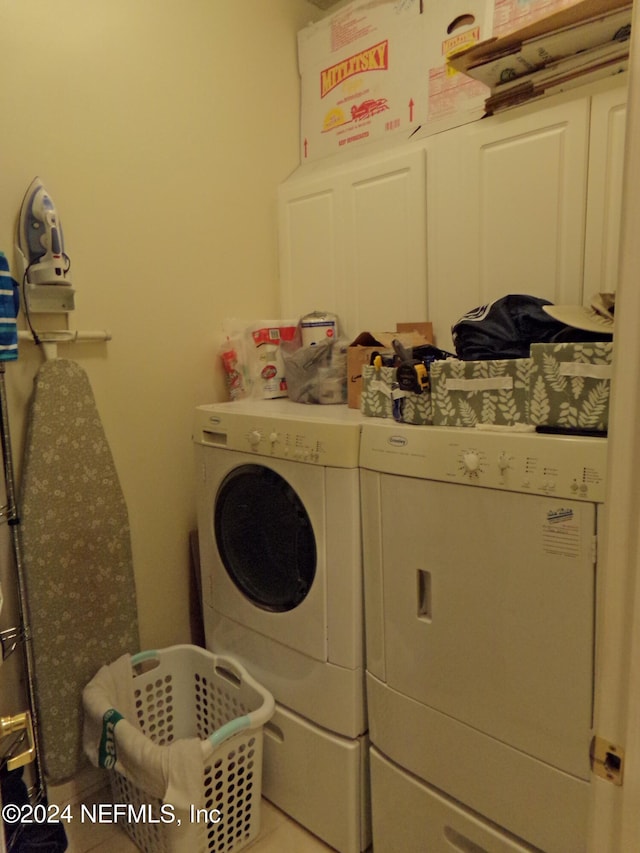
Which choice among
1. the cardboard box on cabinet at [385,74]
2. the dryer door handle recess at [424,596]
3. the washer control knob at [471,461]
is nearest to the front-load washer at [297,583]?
the dryer door handle recess at [424,596]

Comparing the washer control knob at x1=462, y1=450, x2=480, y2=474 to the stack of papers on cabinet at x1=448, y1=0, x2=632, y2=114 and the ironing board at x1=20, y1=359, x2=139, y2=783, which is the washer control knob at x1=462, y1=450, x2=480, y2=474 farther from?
the ironing board at x1=20, y1=359, x2=139, y2=783

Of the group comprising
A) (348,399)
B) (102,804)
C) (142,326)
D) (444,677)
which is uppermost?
(142,326)

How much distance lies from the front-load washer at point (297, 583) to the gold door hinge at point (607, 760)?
2.62 feet

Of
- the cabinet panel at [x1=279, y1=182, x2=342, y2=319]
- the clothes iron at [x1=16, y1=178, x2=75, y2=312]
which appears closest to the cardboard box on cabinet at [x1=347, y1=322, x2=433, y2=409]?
the cabinet panel at [x1=279, y1=182, x2=342, y2=319]

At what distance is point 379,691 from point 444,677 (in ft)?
0.68

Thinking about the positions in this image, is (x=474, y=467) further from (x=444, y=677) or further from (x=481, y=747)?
(x=481, y=747)

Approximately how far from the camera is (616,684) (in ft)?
1.74

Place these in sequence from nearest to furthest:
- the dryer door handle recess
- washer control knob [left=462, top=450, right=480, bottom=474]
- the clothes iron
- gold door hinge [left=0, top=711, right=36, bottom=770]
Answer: gold door hinge [left=0, top=711, right=36, bottom=770], washer control knob [left=462, top=450, right=480, bottom=474], the dryer door handle recess, the clothes iron

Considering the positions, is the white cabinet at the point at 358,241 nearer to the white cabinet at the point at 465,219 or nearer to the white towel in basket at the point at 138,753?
the white cabinet at the point at 465,219

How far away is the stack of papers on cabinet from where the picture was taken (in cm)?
119

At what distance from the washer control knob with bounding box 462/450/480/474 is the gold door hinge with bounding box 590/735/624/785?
601 mm

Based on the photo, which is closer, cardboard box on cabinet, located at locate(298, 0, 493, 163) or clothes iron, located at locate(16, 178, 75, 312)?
clothes iron, located at locate(16, 178, 75, 312)

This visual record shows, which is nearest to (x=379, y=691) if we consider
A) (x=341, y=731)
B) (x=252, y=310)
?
(x=341, y=731)

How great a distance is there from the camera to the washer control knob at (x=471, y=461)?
1117 mm
